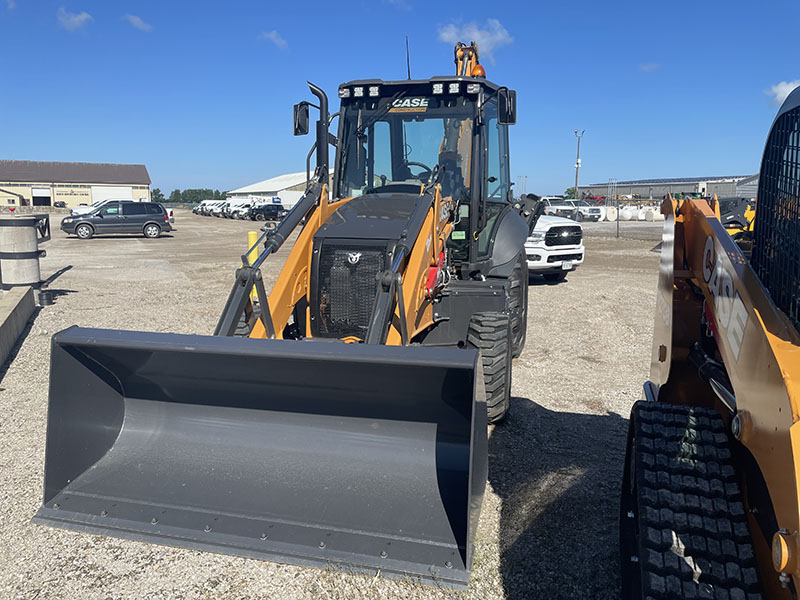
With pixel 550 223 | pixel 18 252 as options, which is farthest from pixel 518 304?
pixel 18 252

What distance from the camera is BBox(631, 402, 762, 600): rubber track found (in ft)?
6.42

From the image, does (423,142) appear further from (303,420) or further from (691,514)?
(691,514)

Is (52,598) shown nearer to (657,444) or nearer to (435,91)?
(657,444)

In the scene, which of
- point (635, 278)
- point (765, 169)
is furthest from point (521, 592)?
point (635, 278)

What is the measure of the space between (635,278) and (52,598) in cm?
1364

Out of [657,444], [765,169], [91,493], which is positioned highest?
[765,169]

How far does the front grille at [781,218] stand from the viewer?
197cm

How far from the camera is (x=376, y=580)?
3105mm

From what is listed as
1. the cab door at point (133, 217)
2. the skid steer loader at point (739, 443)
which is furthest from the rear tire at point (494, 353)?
the cab door at point (133, 217)

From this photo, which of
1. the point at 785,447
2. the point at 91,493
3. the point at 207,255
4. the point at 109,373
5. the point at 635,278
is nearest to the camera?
the point at 785,447

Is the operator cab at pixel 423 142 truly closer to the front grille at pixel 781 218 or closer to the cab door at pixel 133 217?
the front grille at pixel 781 218

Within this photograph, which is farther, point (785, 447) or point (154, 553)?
point (154, 553)

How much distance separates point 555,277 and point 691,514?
503 inches

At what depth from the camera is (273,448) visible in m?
3.52
